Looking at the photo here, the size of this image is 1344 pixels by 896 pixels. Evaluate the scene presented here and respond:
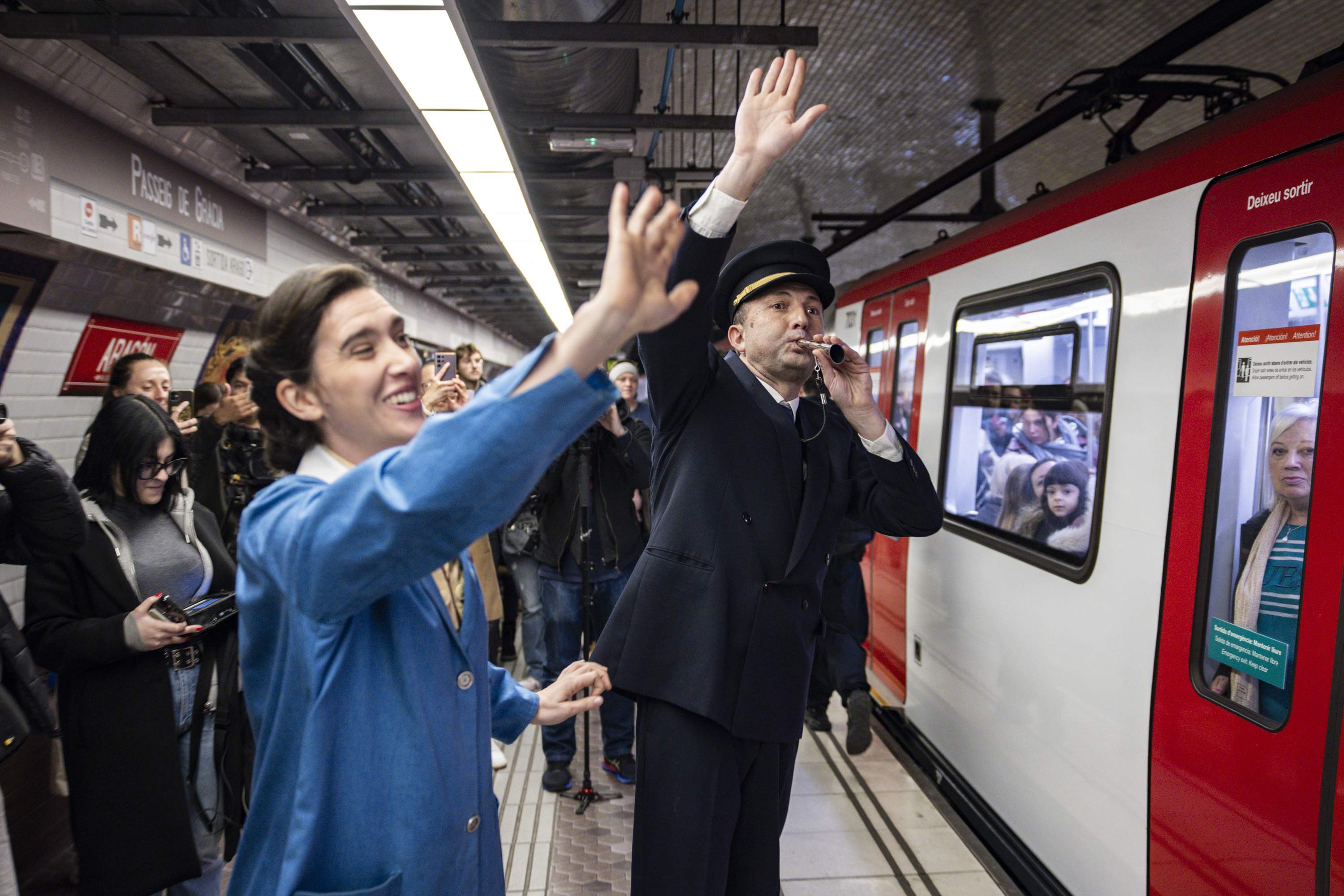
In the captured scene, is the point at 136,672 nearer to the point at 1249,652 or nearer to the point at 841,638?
the point at 1249,652

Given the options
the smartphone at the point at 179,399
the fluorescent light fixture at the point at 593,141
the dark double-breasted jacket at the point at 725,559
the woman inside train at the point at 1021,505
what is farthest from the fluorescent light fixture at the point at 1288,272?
the smartphone at the point at 179,399

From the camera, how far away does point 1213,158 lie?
2.06m

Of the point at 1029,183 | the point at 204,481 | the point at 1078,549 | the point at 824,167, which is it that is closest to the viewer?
the point at 1078,549

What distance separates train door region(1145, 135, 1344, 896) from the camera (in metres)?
1.67

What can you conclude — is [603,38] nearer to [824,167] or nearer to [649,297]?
[649,297]

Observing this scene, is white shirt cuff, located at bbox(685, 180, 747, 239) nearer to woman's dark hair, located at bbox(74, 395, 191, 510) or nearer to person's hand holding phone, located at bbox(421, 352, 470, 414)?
person's hand holding phone, located at bbox(421, 352, 470, 414)

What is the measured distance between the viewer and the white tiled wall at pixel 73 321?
3770mm

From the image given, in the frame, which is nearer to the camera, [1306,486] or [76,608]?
[1306,486]

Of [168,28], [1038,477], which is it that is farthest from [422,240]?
[1038,477]

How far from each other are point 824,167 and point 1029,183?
216cm

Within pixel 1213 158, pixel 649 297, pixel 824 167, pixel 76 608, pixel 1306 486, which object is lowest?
pixel 76 608

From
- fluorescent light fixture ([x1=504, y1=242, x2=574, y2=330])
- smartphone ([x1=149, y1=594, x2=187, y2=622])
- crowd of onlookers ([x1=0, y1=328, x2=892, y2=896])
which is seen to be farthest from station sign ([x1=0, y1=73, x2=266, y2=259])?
smartphone ([x1=149, y1=594, x2=187, y2=622])

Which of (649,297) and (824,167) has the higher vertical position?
(824,167)

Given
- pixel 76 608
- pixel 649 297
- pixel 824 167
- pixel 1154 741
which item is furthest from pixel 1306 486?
pixel 824 167
